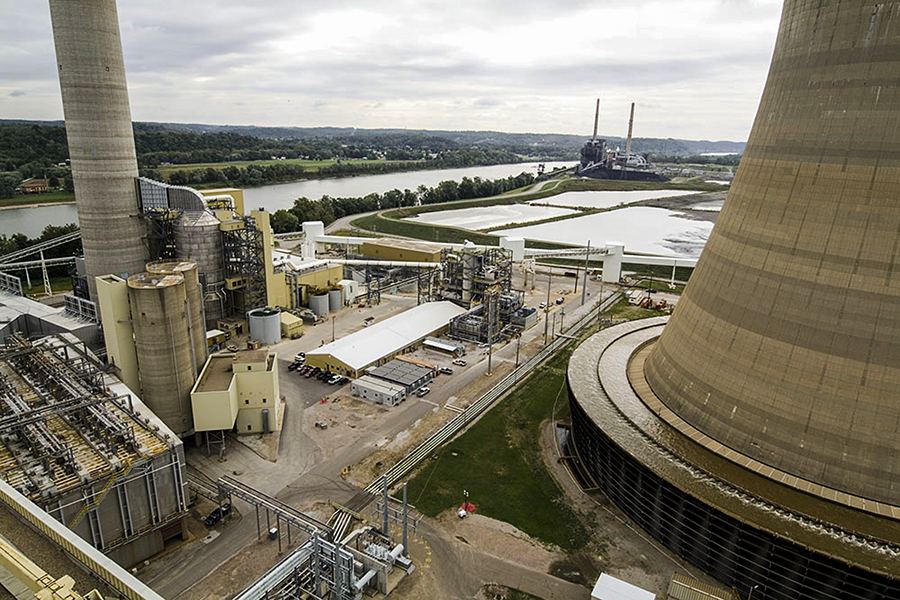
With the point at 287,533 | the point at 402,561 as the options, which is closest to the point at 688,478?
the point at 402,561

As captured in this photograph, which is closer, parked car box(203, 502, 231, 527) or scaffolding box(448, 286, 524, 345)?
parked car box(203, 502, 231, 527)

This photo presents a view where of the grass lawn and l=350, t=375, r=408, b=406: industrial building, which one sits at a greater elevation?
l=350, t=375, r=408, b=406: industrial building


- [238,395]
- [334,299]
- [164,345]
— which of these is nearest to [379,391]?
[238,395]

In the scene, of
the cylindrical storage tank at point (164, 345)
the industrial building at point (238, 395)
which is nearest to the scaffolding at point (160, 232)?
the cylindrical storage tank at point (164, 345)

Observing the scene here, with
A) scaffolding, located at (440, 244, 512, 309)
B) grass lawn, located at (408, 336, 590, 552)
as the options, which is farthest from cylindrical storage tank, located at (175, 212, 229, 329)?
grass lawn, located at (408, 336, 590, 552)

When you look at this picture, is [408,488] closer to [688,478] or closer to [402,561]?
[402,561]

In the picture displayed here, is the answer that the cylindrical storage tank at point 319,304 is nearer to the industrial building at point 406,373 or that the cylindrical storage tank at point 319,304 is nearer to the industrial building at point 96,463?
the industrial building at point 406,373

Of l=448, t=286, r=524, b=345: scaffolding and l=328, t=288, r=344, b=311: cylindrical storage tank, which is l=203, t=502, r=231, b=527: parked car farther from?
l=328, t=288, r=344, b=311: cylindrical storage tank

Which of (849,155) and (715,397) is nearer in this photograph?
(849,155)
